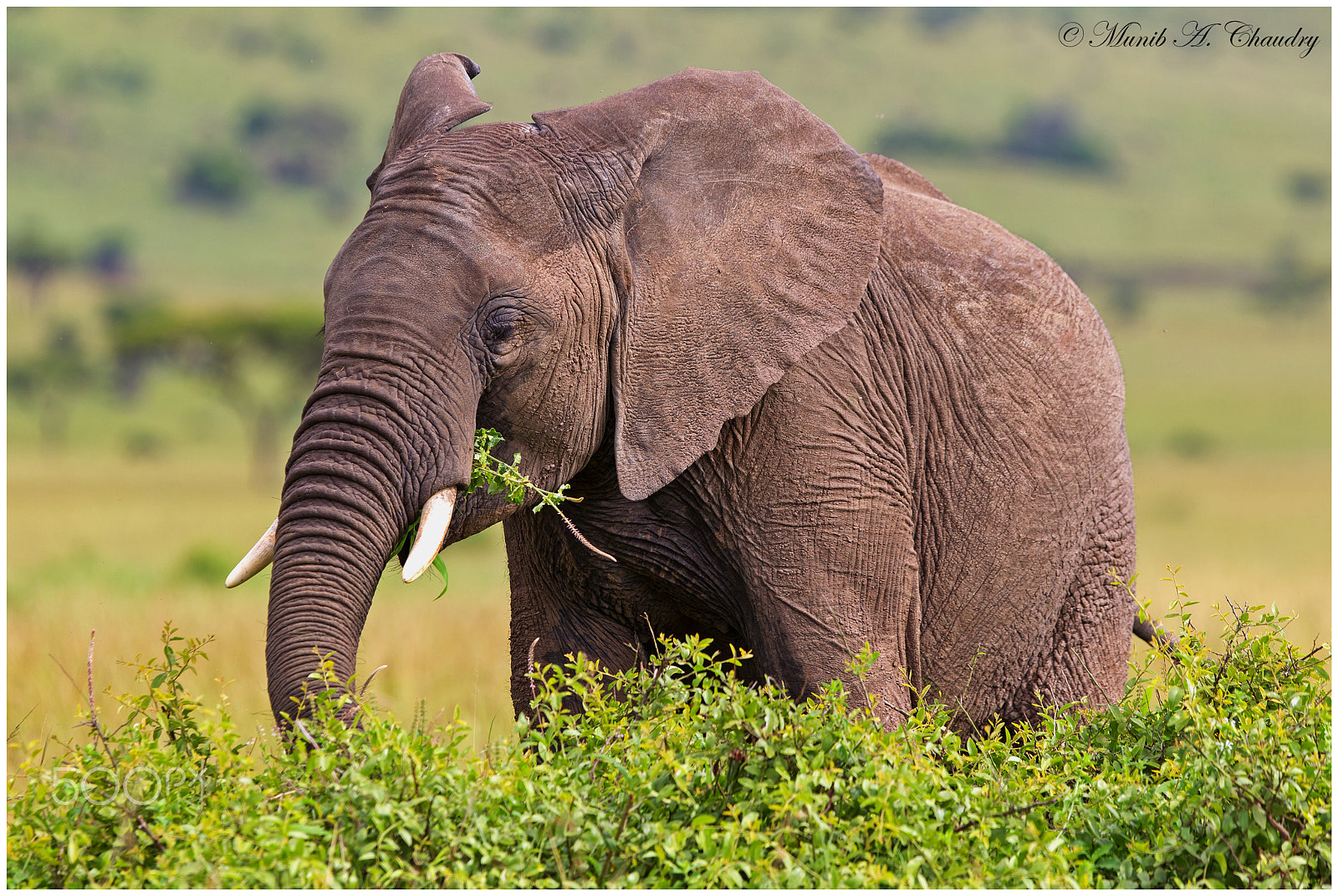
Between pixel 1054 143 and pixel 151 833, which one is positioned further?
pixel 1054 143

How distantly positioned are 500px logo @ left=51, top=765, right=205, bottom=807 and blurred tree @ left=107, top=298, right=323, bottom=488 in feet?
75.8

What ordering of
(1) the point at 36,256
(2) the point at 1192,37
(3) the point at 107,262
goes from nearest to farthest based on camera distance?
(2) the point at 1192,37
(1) the point at 36,256
(3) the point at 107,262

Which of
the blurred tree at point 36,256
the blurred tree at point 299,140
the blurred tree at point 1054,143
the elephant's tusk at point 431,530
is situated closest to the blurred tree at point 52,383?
the blurred tree at point 36,256

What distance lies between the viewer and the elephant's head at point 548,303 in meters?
3.54

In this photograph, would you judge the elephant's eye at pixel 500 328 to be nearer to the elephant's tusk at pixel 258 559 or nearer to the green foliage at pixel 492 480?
the green foliage at pixel 492 480

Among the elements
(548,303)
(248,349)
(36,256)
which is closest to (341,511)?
(548,303)

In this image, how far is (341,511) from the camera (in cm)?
349

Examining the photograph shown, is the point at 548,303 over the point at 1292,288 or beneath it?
beneath

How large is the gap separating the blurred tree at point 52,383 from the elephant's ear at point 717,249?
3892 cm

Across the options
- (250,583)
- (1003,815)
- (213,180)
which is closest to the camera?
(1003,815)

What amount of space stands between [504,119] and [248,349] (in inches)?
507

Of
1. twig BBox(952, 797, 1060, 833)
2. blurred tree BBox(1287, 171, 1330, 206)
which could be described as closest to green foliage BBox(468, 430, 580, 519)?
twig BBox(952, 797, 1060, 833)

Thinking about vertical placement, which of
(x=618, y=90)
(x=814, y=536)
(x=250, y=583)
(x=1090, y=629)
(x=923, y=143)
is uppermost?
(x=618, y=90)

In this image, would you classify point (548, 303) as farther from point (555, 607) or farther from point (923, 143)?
point (923, 143)
